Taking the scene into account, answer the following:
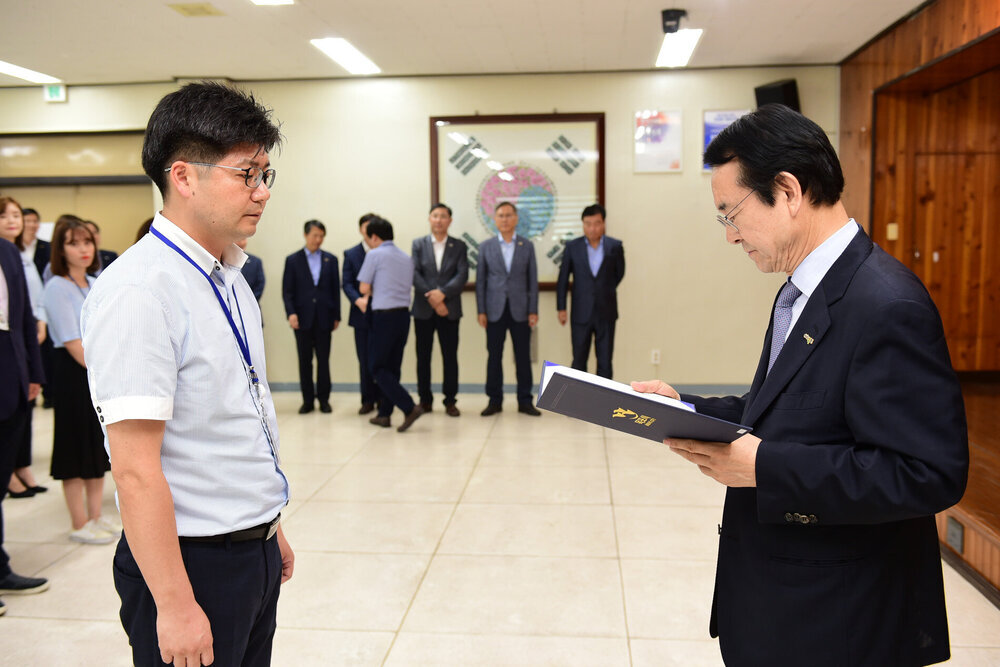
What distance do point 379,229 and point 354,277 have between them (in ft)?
2.87

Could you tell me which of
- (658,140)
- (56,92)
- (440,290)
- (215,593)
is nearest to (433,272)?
(440,290)

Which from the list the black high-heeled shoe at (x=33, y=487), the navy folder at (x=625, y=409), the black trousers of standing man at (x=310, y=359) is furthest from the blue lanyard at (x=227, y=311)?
the black trousers of standing man at (x=310, y=359)

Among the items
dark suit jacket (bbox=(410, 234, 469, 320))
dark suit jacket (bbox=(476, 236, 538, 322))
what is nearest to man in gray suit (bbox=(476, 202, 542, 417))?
dark suit jacket (bbox=(476, 236, 538, 322))

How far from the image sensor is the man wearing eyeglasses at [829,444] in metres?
1.05

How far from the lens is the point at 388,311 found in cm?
561

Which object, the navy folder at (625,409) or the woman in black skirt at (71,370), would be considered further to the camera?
the woman in black skirt at (71,370)

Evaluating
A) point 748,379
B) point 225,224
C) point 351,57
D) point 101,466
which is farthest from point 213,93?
point 748,379

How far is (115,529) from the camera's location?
361 centimetres

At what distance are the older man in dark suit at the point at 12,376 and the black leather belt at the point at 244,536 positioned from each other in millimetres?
2153

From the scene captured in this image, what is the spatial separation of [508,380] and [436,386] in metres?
0.74

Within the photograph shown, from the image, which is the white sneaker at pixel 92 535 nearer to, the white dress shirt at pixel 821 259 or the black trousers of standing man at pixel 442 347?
the black trousers of standing man at pixel 442 347

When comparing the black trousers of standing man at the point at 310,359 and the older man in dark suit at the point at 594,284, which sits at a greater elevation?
the older man in dark suit at the point at 594,284

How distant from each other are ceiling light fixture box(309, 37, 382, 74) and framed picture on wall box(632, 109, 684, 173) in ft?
8.26

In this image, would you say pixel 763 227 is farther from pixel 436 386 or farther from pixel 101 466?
pixel 436 386
